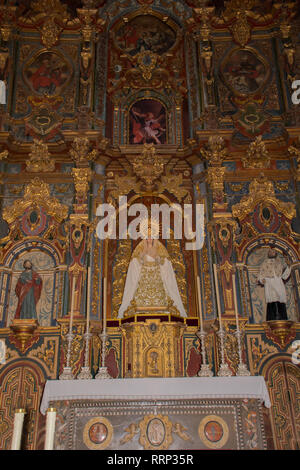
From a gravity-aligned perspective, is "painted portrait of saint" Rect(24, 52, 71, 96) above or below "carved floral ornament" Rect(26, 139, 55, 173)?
above

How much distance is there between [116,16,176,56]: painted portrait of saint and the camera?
12.5m

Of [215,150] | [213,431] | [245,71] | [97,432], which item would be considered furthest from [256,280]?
[245,71]

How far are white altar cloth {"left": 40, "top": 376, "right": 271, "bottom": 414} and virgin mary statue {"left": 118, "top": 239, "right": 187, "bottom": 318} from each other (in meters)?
2.29

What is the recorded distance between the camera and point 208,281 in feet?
31.6

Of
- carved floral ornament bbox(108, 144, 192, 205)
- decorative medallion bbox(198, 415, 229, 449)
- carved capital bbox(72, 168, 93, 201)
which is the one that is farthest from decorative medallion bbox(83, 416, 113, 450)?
carved floral ornament bbox(108, 144, 192, 205)

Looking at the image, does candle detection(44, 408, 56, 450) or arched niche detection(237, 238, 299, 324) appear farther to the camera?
arched niche detection(237, 238, 299, 324)

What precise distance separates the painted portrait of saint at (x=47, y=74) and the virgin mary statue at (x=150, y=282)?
15.9 feet

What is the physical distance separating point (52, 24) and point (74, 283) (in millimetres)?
7083

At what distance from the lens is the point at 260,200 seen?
10211 mm

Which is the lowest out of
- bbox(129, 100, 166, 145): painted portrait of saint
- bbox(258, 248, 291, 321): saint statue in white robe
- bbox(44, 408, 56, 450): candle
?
bbox(44, 408, 56, 450): candle

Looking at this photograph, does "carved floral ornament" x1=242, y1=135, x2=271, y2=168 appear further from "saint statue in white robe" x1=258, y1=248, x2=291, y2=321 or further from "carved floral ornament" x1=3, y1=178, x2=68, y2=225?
"carved floral ornament" x1=3, y1=178, x2=68, y2=225

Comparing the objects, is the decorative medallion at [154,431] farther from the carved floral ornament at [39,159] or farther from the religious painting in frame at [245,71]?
the religious painting in frame at [245,71]

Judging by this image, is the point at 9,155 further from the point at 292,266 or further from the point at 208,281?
the point at 292,266
